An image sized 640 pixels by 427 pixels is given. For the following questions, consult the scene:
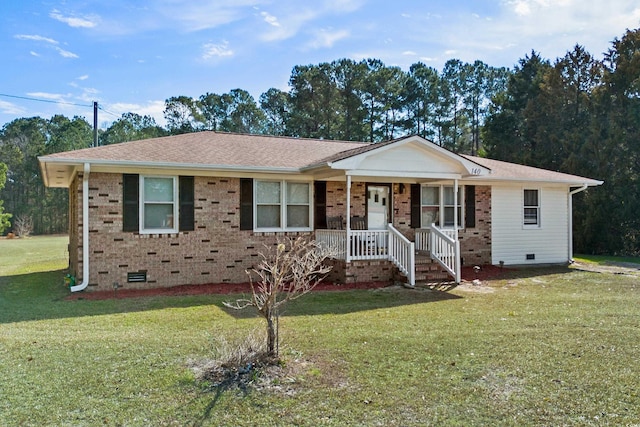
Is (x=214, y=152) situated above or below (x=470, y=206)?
above

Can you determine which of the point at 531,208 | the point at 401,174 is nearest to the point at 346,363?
the point at 401,174

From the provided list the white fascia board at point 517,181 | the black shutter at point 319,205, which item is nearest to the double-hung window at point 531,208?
the white fascia board at point 517,181

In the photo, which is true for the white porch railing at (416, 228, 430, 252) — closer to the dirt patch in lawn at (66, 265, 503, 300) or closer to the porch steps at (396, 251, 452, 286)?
the porch steps at (396, 251, 452, 286)

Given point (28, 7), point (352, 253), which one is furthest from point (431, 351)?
point (28, 7)

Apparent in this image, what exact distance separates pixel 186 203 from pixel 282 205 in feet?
8.18

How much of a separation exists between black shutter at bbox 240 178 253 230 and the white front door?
140 inches

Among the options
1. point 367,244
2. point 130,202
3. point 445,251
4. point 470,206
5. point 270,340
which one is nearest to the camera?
point 270,340

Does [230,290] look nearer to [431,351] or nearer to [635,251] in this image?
[431,351]

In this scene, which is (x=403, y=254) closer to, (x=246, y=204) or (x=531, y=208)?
(x=246, y=204)

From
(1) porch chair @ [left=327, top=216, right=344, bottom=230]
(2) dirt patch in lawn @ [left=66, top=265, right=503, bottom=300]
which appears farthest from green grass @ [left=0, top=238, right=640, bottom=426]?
(1) porch chair @ [left=327, top=216, right=344, bottom=230]

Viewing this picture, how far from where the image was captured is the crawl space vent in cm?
1080

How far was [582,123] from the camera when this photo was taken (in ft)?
79.3

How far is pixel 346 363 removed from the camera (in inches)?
203

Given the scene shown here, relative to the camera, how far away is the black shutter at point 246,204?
38.8 ft
